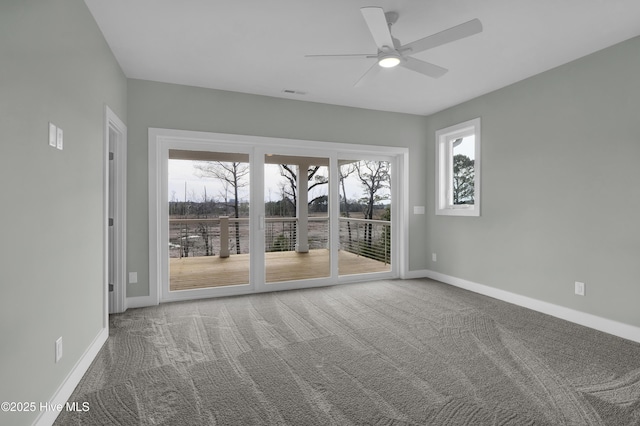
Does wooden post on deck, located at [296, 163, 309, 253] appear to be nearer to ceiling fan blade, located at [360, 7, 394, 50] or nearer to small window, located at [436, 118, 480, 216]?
small window, located at [436, 118, 480, 216]

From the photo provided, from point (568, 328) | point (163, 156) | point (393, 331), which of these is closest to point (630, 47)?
point (568, 328)

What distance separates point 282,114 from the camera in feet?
14.3

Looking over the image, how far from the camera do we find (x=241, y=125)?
4152mm

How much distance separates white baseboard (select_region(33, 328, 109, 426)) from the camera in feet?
5.56

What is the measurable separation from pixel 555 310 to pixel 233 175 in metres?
3.94

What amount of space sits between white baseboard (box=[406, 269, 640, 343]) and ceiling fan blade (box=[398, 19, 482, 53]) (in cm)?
282

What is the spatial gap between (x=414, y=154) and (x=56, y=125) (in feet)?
14.6

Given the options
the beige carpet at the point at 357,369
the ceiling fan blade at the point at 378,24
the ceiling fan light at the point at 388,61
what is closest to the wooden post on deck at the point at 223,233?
the beige carpet at the point at 357,369

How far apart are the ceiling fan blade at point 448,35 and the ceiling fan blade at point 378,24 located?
6.1 inches

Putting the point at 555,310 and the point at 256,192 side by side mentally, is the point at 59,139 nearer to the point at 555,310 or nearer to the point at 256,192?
the point at 256,192

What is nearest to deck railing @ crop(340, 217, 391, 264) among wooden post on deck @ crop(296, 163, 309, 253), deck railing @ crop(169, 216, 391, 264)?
deck railing @ crop(169, 216, 391, 264)

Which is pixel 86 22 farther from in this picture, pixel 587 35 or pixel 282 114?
pixel 587 35

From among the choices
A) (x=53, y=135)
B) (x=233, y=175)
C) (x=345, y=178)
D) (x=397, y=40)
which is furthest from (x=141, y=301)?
(x=397, y=40)

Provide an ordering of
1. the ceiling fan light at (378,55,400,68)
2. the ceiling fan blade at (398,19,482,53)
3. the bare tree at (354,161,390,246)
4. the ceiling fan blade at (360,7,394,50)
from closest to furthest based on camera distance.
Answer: the ceiling fan blade at (360,7,394,50)
the ceiling fan blade at (398,19,482,53)
the ceiling fan light at (378,55,400,68)
the bare tree at (354,161,390,246)
